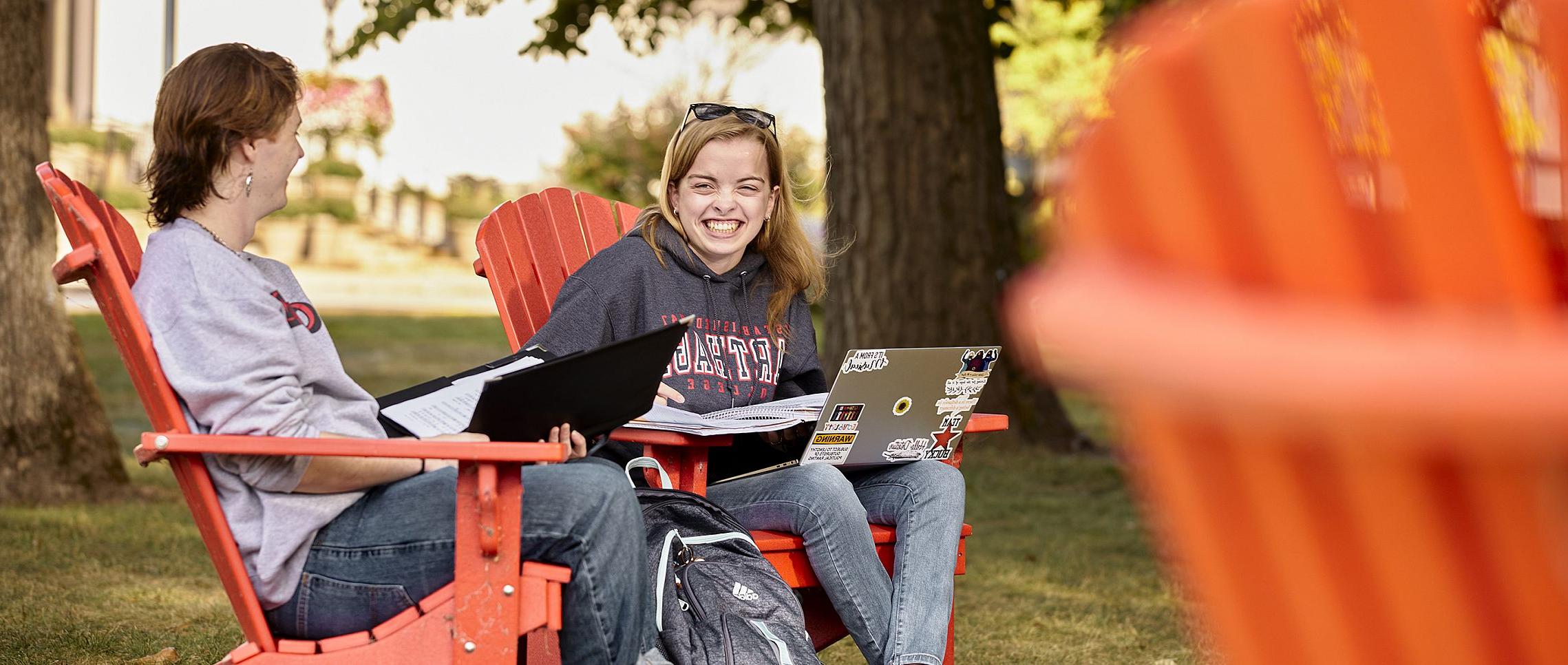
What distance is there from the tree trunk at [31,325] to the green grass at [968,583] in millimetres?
214

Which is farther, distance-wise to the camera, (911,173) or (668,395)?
(911,173)

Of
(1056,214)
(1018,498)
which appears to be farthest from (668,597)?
(1018,498)

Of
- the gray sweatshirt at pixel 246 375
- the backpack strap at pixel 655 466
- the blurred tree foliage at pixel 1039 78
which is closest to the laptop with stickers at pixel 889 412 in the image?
the backpack strap at pixel 655 466

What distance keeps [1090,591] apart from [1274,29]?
4.40m

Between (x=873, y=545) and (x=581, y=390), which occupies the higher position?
(x=581, y=390)

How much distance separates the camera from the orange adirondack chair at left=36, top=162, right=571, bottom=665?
211 cm

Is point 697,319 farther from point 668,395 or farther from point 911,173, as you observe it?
point 911,173

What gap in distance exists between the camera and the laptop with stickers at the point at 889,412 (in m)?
2.79

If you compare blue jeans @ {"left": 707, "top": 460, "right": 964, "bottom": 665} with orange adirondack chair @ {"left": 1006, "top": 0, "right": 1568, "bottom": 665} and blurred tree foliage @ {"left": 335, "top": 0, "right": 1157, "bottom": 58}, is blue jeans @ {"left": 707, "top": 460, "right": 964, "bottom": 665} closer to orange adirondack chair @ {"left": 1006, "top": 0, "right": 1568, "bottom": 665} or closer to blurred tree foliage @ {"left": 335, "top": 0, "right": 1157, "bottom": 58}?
orange adirondack chair @ {"left": 1006, "top": 0, "right": 1568, "bottom": 665}

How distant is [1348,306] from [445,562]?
72.9 inches

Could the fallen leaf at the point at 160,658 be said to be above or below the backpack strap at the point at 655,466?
below

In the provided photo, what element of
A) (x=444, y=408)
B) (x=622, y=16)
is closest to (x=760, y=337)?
(x=444, y=408)

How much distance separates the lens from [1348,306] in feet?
1.84

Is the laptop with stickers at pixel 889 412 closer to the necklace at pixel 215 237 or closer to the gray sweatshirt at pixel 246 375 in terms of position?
the gray sweatshirt at pixel 246 375
